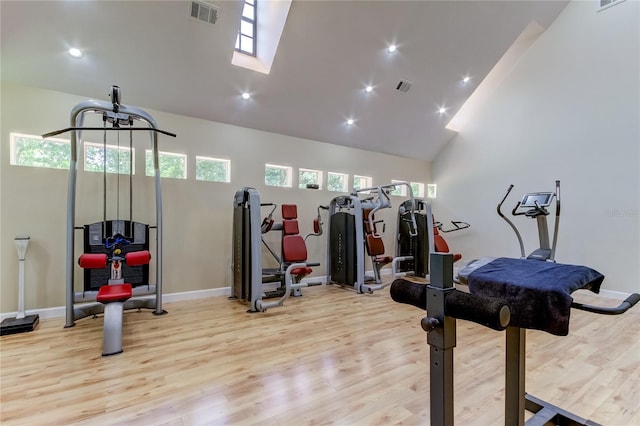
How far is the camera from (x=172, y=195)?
13.9ft

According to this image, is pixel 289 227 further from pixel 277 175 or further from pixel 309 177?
pixel 309 177

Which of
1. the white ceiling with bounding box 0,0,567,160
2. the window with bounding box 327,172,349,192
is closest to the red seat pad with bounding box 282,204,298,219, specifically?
the window with bounding box 327,172,349,192

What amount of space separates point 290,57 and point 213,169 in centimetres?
200

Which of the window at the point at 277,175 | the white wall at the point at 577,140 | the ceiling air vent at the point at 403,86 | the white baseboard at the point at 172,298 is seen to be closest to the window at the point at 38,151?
the white baseboard at the point at 172,298

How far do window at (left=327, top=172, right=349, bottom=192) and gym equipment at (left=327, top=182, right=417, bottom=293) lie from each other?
44 centimetres

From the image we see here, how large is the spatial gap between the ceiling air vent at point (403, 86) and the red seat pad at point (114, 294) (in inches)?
190

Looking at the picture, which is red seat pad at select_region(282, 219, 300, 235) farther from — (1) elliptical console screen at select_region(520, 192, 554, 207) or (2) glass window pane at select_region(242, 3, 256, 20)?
(1) elliptical console screen at select_region(520, 192, 554, 207)

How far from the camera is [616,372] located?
7.52 feet

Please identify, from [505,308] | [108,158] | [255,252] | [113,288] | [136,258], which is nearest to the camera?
[505,308]

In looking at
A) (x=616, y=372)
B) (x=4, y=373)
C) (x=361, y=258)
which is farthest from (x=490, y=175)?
(x=4, y=373)

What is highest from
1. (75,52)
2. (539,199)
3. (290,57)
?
(290,57)

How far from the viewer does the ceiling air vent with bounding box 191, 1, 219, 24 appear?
10.5 ft

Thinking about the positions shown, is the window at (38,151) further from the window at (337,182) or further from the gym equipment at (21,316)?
the window at (337,182)

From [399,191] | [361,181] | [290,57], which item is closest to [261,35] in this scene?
[290,57]
